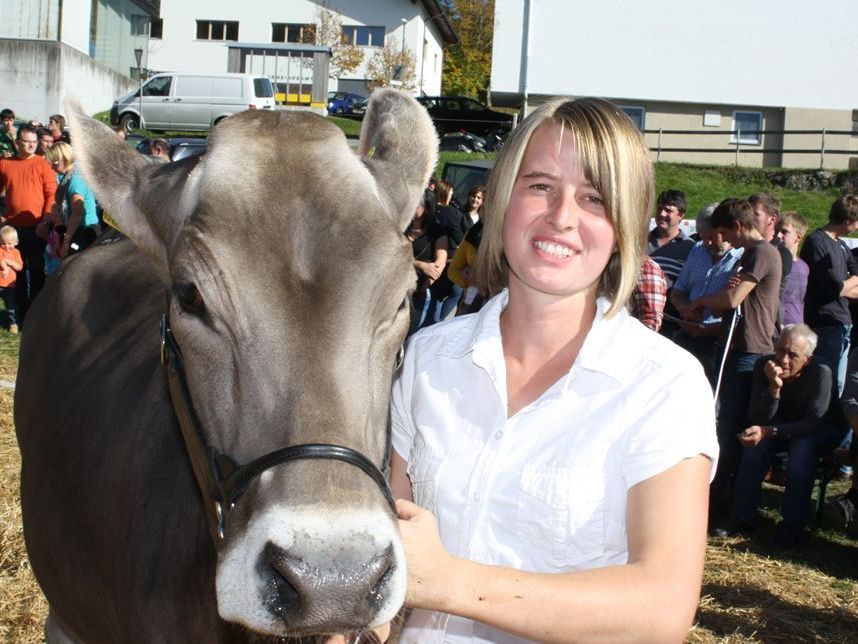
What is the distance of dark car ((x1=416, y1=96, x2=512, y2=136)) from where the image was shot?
33719 millimetres

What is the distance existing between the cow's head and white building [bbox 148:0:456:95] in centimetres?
4453

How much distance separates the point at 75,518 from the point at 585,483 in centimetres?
234

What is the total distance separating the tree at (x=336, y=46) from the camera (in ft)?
138

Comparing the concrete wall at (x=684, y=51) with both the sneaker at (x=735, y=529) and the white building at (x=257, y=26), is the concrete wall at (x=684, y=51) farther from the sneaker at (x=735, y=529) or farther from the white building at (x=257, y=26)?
the sneaker at (x=735, y=529)

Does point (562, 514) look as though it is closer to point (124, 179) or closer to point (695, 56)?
point (124, 179)

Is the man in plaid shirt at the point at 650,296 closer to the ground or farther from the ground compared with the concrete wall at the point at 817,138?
closer to the ground

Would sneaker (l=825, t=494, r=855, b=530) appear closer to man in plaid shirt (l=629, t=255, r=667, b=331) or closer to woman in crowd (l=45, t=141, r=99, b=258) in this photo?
man in plaid shirt (l=629, t=255, r=667, b=331)

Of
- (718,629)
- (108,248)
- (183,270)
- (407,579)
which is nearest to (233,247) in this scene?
(183,270)

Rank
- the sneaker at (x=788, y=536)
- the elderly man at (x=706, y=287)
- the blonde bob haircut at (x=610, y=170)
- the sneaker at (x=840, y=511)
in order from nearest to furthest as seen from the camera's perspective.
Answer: the blonde bob haircut at (x=610, y=170) < the sneaker at (x=788, y=536) < the sneaker at (x=840, y=511) < the elderly man at (x=706, y=287)

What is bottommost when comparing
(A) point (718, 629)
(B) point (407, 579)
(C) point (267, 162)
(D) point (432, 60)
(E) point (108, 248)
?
(A) point (718, 629)

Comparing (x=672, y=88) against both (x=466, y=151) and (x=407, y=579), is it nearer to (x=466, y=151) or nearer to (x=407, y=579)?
(x=466, y=151)

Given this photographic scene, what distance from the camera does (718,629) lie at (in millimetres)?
5328

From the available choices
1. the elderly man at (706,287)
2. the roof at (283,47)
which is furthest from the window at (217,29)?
the elderly man at (706,287)

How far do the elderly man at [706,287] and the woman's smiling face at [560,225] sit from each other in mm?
5322
